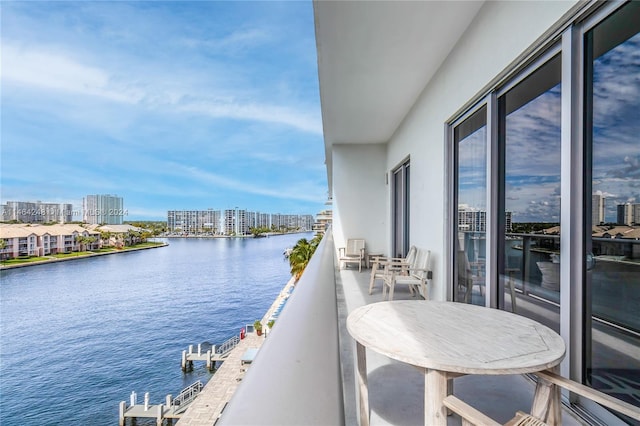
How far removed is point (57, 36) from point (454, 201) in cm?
4228

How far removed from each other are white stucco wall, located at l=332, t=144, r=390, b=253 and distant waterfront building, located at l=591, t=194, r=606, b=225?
5.61 metres

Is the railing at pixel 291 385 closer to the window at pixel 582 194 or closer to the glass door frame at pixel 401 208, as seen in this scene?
the window at pixel 582 194

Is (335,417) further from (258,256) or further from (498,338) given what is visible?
(258,256)

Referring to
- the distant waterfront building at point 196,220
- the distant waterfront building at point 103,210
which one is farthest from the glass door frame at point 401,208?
the distant waterfront building at point 196,220

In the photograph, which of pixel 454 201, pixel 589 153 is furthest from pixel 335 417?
pixel 454 201

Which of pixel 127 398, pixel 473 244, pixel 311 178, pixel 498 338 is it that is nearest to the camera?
pixel 498 338

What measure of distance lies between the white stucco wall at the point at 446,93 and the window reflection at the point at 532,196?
268mm

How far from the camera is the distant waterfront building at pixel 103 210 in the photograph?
48.3 meters

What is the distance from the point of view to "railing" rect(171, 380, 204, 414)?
18.3m

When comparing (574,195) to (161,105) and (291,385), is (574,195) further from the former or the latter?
(161,105)

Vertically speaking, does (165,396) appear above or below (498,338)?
below

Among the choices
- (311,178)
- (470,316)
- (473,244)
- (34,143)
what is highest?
(34,143)

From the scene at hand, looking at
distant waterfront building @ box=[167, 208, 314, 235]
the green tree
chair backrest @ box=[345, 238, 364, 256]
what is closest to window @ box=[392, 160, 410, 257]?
chair backrest @ box=[345, 238, 364, 256]

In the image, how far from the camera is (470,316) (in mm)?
1683
